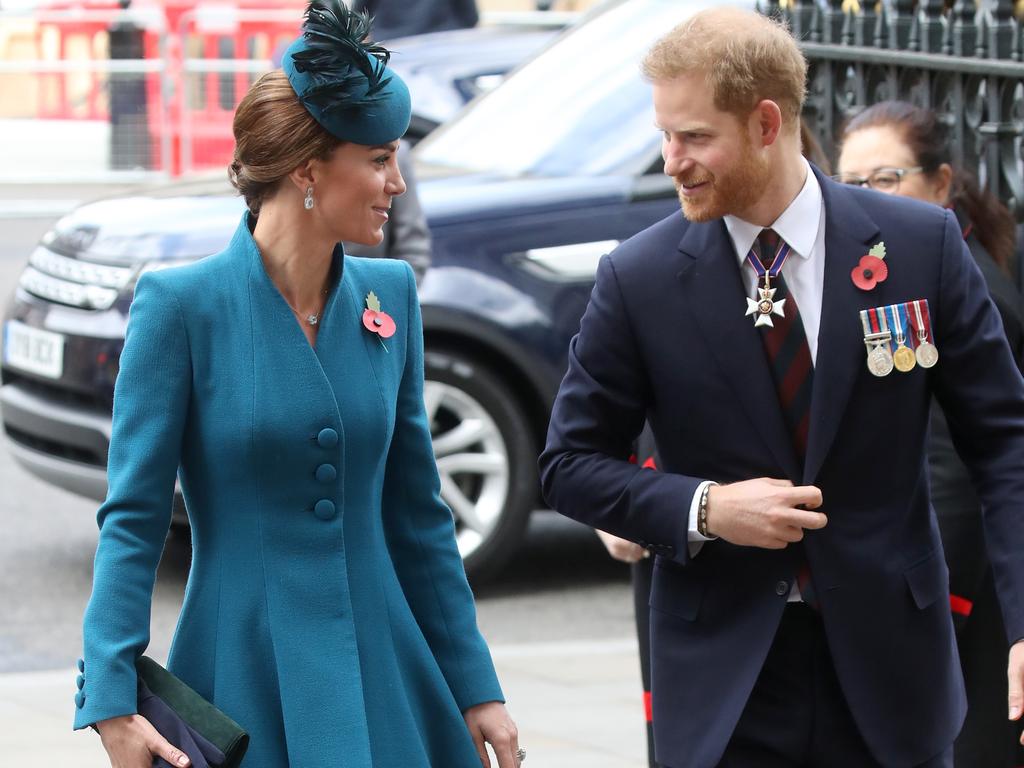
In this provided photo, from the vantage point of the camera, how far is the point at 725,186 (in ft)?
10.7

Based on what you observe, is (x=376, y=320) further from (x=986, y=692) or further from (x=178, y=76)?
(x=178, y=76)

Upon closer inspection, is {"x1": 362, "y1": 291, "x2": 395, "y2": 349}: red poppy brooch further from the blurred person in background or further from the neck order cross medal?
the blurred person in background

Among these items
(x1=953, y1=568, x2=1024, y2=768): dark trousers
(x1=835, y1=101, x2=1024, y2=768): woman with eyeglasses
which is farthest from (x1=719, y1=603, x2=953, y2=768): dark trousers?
(x1=953, y1=568, x2=1024, y2=768): dark trousers

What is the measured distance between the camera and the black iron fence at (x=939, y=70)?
218 inches

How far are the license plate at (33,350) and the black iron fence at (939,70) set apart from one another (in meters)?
2.79

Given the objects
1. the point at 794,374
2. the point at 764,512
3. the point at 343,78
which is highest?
the point at 343,78

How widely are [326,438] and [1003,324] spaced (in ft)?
5.60

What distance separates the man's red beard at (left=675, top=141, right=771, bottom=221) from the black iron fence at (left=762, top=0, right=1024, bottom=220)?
2136 millimetres

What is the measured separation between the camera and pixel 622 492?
3318mm

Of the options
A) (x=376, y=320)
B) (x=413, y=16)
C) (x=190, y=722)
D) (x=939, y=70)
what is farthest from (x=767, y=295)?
(x=413, y=16)

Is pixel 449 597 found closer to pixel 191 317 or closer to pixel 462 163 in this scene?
pixel 191 317

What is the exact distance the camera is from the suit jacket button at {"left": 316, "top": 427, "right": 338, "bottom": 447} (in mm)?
3193

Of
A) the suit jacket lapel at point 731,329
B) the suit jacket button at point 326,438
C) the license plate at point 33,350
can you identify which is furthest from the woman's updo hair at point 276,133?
the license plate at point 33,350

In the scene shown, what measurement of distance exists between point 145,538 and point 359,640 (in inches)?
15.1
